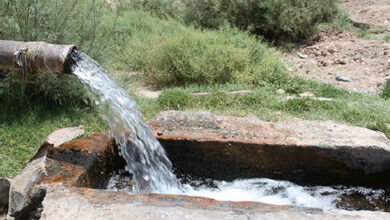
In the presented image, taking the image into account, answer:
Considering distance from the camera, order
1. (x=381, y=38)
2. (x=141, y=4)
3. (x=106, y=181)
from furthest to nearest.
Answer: (x=141, y=4) → (x=381, y=38) → (x=106, y=181)

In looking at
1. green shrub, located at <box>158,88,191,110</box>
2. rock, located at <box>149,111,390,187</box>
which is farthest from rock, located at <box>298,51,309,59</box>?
rock, located at <box>149,111,390,187</box>

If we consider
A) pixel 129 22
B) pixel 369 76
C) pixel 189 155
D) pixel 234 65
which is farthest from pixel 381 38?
pixel 189 155

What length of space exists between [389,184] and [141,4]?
32.8ft

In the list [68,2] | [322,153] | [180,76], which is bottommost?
[180,76]

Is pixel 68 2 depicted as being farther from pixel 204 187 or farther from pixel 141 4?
pixel 141 4

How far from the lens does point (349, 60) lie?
25.2ft

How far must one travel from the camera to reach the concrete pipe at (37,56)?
A: 2402mm

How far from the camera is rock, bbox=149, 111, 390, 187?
2.89 m

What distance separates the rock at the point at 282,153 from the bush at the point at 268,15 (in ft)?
21.5

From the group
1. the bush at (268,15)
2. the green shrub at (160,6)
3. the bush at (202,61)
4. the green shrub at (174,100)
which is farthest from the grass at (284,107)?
the green shrub at (160,6)

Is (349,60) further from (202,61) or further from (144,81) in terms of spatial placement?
(144,81)

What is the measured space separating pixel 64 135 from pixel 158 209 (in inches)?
80.8

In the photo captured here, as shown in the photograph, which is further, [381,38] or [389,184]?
[381,38]

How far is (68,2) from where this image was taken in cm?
464
